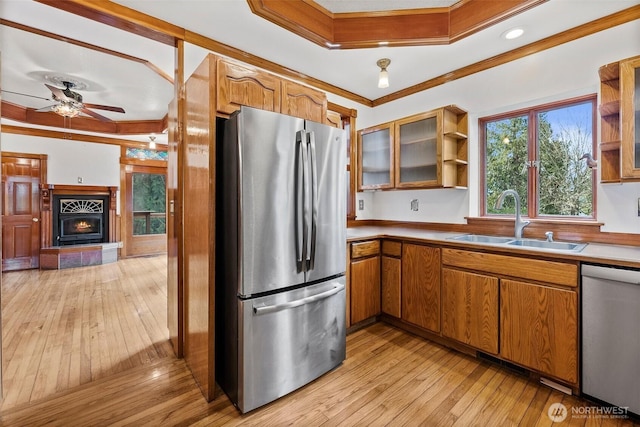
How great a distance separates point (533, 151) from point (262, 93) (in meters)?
2.39

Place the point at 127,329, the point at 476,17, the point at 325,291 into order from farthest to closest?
the point at 127,329
the point at 476,17
the point at 325,291

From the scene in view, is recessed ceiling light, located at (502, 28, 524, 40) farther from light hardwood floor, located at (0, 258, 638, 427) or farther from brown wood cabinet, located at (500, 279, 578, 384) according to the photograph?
light hardwood floor, located at (0, 258, 638, 427)

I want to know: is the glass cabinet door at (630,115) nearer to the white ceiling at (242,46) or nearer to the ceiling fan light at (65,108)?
the white ceiling at (242,46)

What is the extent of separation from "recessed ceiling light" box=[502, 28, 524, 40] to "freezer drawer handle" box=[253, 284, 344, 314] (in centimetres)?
236

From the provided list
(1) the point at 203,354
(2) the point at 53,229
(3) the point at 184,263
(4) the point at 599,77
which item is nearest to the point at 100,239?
(2) the point at 53,229

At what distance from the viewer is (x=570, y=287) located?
5.81 ft

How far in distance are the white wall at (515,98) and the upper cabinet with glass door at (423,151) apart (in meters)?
0.13

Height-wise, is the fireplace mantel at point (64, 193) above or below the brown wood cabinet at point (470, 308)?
above

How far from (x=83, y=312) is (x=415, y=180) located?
3.96 metres

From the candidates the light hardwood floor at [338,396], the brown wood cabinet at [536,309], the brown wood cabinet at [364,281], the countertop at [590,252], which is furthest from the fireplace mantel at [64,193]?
the brown wood cabinet at [536,309]

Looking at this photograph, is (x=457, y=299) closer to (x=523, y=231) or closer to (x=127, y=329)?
(x=523, y=231)

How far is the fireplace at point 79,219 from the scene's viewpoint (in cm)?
561

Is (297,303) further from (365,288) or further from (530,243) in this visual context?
(530,243)

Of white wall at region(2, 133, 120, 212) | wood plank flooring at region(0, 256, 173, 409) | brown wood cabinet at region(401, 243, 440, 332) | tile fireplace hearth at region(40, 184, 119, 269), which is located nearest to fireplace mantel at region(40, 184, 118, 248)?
tile fireplace hearth at region(40, 184, 119, 269)
